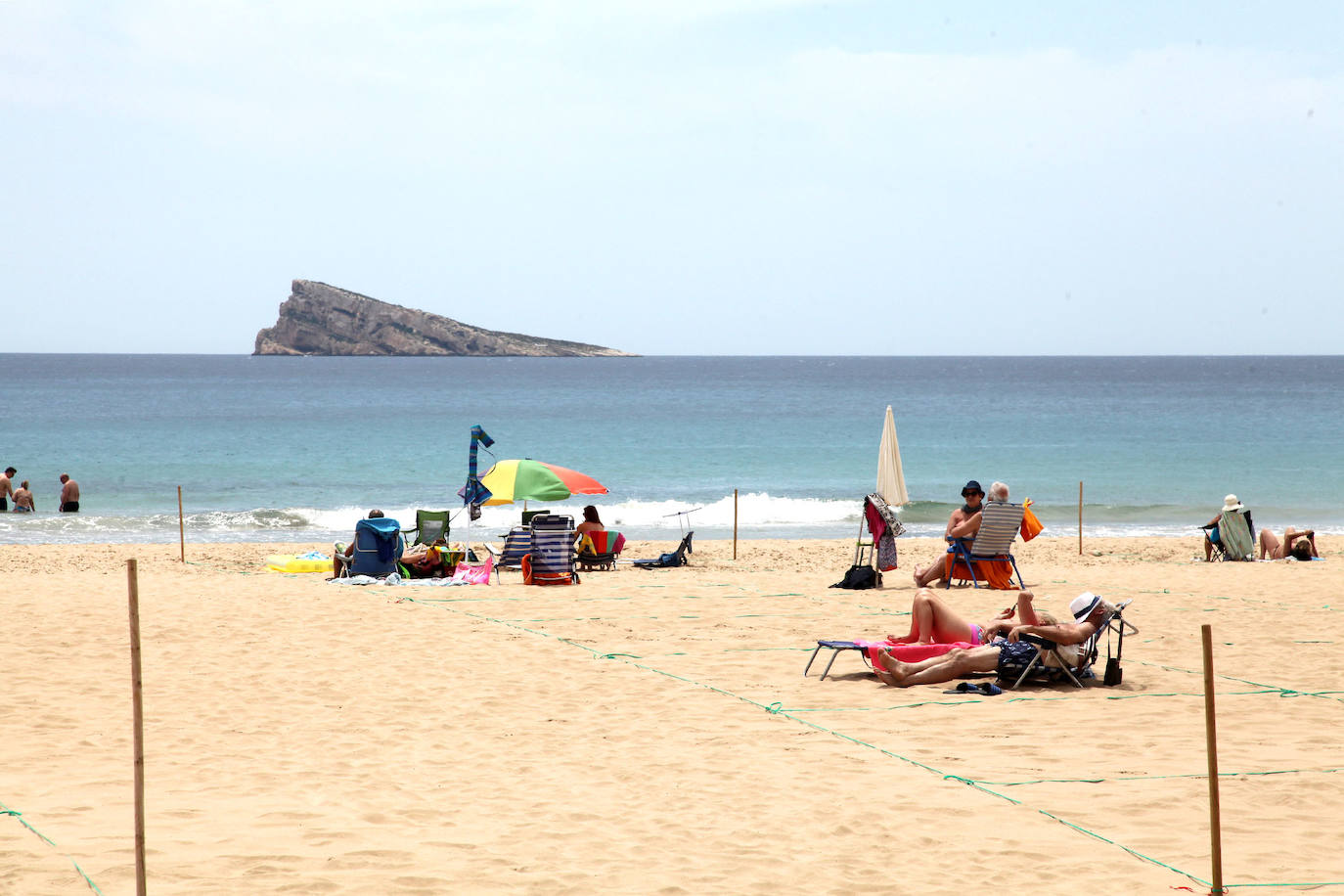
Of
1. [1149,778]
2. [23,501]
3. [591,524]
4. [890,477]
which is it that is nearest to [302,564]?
[591,524]

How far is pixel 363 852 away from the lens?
460cm

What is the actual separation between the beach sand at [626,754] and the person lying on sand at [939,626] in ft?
1.62

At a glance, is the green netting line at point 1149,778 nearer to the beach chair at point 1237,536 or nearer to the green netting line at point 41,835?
the green netting line at point 41,835

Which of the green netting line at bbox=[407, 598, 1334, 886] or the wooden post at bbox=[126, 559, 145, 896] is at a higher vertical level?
the wooden post at bbox=[126, 559, 145, 896]

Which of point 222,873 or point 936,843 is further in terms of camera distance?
point 936,843

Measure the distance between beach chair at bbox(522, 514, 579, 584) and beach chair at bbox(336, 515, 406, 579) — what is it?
1567 millimetres

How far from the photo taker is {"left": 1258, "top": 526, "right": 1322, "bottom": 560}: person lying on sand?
14.5 metres

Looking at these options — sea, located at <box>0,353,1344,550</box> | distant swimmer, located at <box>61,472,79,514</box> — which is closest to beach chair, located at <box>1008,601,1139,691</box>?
sea, located at <box>0,353,1344,550</box>

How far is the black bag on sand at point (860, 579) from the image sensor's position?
39.7ft

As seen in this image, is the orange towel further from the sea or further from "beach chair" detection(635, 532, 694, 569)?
the sea

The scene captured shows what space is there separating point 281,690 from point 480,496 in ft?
22.8

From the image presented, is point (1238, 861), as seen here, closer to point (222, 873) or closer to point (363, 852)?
point (363, 852)

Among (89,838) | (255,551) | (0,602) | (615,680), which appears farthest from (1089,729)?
(255,551)

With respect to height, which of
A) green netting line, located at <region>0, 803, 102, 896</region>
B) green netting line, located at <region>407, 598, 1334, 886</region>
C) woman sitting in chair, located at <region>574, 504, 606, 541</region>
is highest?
woman sitting in chair, located at <region>574, 504, 606, 541</region>
